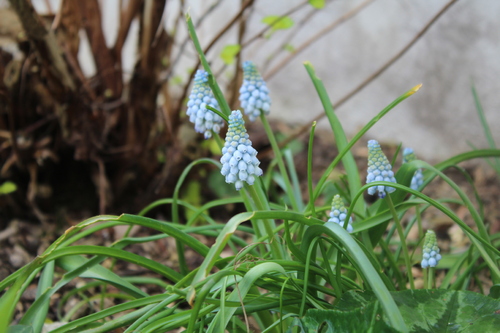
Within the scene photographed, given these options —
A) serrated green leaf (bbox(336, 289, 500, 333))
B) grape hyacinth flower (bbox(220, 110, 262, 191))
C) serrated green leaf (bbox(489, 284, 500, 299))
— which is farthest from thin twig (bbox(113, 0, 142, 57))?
serrated green leaf (bbox(489, 284, 500, 299))

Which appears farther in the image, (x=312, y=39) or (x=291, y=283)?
(x=312, y=39)

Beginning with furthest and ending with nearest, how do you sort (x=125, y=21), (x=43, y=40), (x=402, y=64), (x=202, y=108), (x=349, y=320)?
(x=402, y=64) → (x=125, y=21) → (x=43, y=40) → (x=202, y=108) → (x=349, y=320)

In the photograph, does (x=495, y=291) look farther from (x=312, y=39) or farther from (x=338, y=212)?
(x=312, y=39)

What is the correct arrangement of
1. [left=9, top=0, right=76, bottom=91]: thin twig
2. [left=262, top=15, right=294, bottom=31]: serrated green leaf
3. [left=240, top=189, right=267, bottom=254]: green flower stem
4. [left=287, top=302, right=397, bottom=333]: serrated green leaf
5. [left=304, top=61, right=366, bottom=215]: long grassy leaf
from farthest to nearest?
1. [left=262, top=15, right=294, bottom=31]: serrated green leaf
2. [left=9, top=0, right=76, bottom=91]: thin twig
3. [left=304, top=61, right=366, bottom=215]: long grassy leaf
4. [left=240, top=189, right=267, bottom=254]: green flower stem
5. [left=287, top=302, right=397, bottom=333]: serrated green leaf

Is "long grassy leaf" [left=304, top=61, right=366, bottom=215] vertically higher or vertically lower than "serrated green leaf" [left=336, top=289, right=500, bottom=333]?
higher

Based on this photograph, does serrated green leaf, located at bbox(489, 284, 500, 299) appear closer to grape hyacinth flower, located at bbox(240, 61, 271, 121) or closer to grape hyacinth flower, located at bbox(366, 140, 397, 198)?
grape hyacinth flower, located at bbox(366, 140, 397, 198)

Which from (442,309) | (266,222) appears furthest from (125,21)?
(442,309)

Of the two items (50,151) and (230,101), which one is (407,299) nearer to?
(230,101)

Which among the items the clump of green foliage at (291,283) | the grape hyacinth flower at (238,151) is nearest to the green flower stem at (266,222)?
the clump of green foliage at (291,283)

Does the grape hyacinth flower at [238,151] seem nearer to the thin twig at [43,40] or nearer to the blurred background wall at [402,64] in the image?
the thin twig at [43,40]
